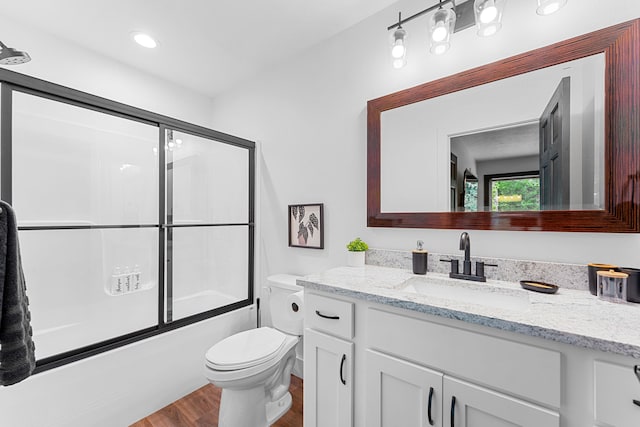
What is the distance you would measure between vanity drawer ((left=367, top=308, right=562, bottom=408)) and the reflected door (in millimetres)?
738

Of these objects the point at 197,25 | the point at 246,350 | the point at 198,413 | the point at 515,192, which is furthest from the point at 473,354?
the point at 197,25

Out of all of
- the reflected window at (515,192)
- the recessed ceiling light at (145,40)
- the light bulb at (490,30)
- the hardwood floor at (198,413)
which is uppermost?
the recessed ceiling light at (145,40)

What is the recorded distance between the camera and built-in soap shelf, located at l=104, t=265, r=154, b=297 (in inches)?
80.1

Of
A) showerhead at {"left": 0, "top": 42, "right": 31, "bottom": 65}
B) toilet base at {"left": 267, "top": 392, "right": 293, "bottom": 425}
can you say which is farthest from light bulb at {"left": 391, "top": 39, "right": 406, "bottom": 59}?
toilet base at {"left": 267, "top": 392, "right": 293, "bottom": 425}

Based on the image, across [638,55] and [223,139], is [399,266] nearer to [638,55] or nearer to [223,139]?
[638,55]

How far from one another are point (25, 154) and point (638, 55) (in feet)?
10.6

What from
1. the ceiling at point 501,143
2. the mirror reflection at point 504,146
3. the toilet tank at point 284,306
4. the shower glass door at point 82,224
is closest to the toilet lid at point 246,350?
the toilet tank at point 284,306

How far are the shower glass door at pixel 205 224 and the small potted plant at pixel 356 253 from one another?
1.12m

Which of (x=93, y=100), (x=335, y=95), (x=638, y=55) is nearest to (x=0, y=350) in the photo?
(x=93, y=100)

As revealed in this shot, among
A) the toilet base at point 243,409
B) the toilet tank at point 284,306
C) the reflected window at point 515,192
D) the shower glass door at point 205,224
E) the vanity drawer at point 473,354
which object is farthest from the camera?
the shower glass door at point 205,224

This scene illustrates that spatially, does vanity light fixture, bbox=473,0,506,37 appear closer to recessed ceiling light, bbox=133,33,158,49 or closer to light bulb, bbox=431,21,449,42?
light bulb, bbox=431,21,449,42

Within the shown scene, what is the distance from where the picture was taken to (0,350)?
765mm

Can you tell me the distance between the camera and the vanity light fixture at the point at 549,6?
1.10m

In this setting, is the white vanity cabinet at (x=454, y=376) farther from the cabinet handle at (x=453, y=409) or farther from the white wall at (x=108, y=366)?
the white wall at (x=108, y=366)
